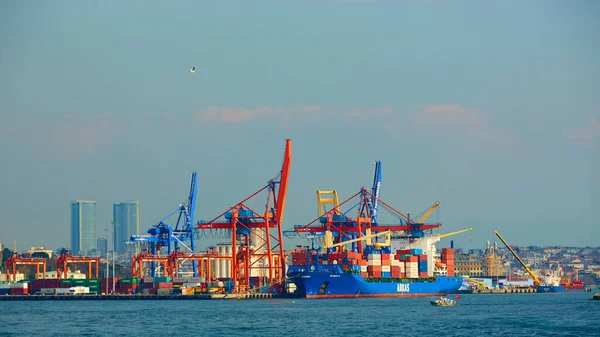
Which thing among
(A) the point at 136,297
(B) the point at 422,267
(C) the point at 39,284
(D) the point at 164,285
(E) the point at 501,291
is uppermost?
(B) the point at 422,267

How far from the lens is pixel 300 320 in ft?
253

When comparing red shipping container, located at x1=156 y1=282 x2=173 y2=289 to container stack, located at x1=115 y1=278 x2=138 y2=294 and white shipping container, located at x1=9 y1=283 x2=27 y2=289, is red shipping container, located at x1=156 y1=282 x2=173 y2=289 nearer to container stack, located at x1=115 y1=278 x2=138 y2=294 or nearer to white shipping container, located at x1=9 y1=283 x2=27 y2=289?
container stack, located at x1=115 y1=278 x2=138 y2=294

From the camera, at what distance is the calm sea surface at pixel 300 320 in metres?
68.4

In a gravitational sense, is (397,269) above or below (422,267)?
below

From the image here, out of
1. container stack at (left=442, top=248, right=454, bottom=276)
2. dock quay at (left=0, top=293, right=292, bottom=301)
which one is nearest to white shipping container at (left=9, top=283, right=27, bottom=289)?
dock quay at (left=0, top=293, right=292, bottom=301)

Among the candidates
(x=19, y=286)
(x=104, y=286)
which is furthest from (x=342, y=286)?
(x=19, y=286)

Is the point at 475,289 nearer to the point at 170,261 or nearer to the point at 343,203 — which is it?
the point at 343,203

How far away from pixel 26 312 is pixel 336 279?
3340cm

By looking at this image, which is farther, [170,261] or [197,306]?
[170,261]

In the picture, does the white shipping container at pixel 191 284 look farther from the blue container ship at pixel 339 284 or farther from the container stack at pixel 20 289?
the container stack at pixel 20 289

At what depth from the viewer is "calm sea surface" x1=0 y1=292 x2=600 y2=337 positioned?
225 feet

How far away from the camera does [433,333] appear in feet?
221

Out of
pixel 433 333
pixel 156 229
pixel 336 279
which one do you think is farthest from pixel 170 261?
pixel 433 333

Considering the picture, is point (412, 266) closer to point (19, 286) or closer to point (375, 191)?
point (375, 191)
